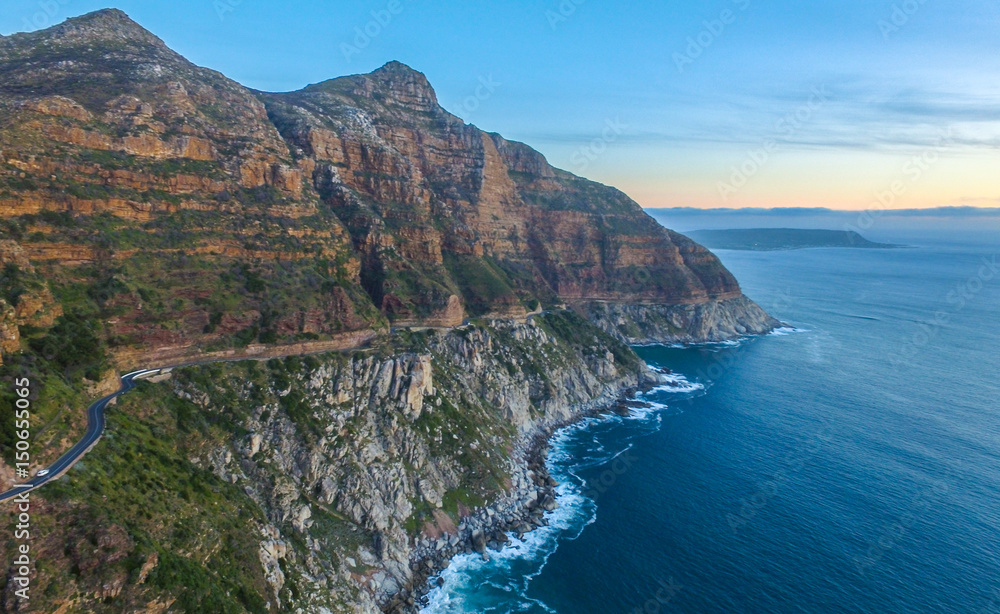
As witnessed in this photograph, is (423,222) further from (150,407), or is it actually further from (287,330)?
(150,407)

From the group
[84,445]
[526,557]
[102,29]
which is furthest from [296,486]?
[102,29]

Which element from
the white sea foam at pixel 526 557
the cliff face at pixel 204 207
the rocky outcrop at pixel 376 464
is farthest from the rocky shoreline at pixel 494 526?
the cliff face at pixel 204 207

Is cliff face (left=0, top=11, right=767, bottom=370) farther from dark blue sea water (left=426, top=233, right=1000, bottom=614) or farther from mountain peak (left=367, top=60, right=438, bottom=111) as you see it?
dark blue sea water (left=426, top=233, right=1000, bottom=614)

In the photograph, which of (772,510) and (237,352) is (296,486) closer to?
(237,352)

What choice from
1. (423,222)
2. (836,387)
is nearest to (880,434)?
(836,387)

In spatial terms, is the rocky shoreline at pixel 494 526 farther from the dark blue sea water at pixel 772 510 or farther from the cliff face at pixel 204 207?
the cliff face at pixel 204 207

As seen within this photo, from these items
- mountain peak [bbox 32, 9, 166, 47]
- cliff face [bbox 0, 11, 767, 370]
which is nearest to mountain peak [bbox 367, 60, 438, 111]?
cliff face [bbox 0, 11, 767, 370]
